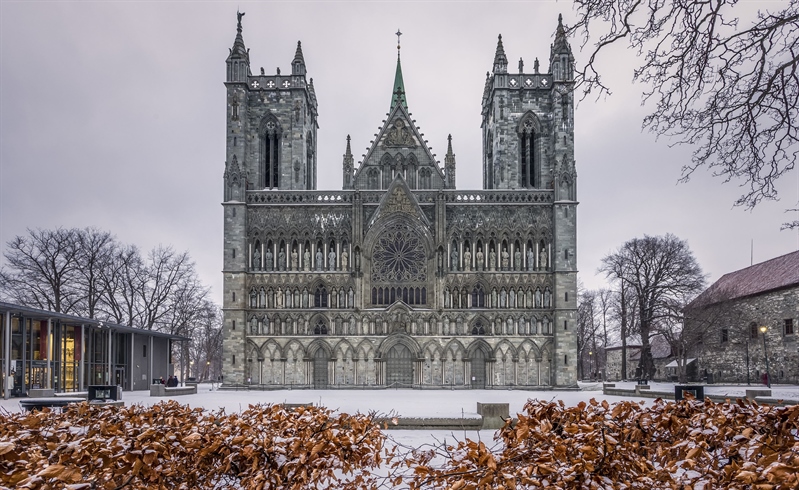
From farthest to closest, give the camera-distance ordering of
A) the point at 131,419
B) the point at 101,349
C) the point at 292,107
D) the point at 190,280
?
the point at 190,280 → the point at 292,107 → the point at 101,349 → the point at 131,419

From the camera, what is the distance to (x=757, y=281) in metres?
58.1

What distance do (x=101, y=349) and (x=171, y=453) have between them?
1746 inches

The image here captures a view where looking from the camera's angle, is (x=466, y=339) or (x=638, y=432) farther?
(x=466, y=339)

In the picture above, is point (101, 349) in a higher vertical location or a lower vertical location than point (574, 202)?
lower

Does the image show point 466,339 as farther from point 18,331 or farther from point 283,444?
point 283,444

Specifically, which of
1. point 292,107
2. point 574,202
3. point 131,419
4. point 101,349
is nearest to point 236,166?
point 292,107

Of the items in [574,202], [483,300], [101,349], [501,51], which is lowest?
[101,349]

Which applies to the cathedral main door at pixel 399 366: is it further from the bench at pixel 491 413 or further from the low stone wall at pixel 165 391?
the bench at pixel 491 413

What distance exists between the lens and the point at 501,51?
2234 inches

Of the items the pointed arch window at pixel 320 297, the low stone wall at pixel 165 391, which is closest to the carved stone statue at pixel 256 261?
the pointed arch window at pixel 320 297

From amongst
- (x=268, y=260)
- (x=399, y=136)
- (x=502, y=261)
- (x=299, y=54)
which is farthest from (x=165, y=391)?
(x=299, y=54)

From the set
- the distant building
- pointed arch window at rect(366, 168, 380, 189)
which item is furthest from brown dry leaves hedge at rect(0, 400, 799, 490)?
pointed arch window at rect(366, 168, 380, 189)

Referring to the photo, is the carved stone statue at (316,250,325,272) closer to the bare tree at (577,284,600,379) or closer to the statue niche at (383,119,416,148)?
the statue niche at (383,119,416,148)

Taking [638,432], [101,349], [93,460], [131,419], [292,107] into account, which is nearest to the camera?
[93,460]
